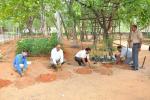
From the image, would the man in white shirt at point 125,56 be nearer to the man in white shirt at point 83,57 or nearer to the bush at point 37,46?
the man in white shirt at point 83,57

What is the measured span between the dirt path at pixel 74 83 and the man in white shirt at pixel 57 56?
337 mm

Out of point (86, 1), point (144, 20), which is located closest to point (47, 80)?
point (86, 1)

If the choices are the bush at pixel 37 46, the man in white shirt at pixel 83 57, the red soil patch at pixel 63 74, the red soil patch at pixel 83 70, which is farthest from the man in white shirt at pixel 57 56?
the bush at pixel 37 46

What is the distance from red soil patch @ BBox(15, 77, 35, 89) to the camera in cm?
1140

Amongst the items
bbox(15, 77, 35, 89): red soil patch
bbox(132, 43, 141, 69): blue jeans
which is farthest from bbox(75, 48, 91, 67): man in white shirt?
bbox(15, 77, 35, 89): red soil patch

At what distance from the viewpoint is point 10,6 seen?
17203mm

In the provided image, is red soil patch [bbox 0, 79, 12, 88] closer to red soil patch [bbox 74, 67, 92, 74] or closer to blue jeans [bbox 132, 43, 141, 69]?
red soil patch [bbox 74, 67, 92, 74]

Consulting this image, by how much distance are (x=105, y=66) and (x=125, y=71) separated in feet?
4.46

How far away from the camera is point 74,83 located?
11.7 metres

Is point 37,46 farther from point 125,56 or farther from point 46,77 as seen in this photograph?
point 125,56

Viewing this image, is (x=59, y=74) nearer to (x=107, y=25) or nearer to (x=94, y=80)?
(x=94, y=80)

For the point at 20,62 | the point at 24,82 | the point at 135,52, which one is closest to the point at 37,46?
the point at 20,62

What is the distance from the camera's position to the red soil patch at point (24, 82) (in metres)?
11.4

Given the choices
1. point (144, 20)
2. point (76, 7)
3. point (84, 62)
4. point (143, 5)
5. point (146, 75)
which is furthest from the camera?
point (76, 7)
